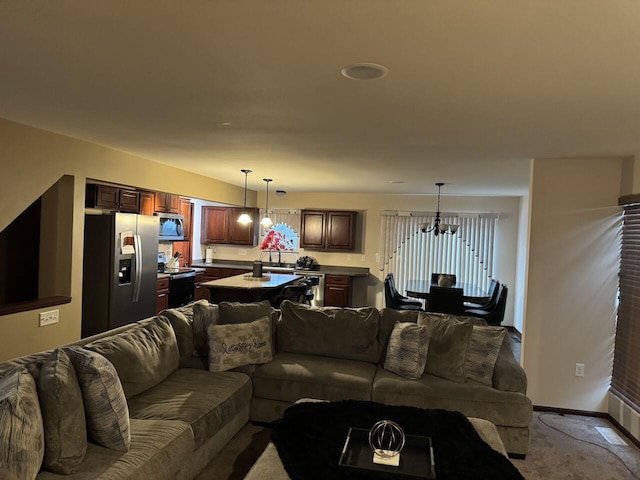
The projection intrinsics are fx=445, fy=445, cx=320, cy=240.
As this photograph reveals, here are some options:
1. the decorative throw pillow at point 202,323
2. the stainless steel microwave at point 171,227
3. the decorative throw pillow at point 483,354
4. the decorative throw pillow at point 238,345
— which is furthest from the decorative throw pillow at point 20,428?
the stainless steel microwave at point 171,227

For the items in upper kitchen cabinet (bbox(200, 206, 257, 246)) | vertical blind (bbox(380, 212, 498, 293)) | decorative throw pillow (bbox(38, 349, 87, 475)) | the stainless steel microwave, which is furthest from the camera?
upper kitchen cabinet (bbox(200, 206, 257, 246))

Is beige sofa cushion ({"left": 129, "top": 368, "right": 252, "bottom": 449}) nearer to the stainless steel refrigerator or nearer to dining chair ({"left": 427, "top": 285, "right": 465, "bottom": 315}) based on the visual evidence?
the stainless steel refrigerator

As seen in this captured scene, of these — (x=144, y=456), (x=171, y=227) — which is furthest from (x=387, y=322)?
(x=171, y=227)

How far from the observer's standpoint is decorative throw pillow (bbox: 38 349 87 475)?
199 centimetres

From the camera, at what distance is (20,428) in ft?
5.95

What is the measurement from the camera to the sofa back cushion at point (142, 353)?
2.84 metres

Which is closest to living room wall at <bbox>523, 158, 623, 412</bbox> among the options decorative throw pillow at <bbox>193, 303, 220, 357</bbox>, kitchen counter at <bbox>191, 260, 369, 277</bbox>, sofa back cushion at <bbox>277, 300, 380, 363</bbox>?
sofa back cushion at <bbox>277, 300, 380, 363</bbox>

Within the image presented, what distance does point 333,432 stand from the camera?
2.60 m

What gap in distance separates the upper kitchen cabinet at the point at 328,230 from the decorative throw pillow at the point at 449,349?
4731 millimetres

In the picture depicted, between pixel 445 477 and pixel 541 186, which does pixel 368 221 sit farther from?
pixel 445 477

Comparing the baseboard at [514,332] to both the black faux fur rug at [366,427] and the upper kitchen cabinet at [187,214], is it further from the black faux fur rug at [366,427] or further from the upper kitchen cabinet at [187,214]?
the upper kitchen cabinet at [187,214]

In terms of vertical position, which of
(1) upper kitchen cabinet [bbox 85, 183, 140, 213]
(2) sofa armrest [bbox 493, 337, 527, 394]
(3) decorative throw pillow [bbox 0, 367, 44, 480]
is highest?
(1) upper kitchen cabinet [bbox 85, 183, 140, 213]

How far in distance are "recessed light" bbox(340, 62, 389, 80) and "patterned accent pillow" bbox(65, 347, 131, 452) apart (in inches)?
76.6

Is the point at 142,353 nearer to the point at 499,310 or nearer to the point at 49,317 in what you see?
the point at 49,317
